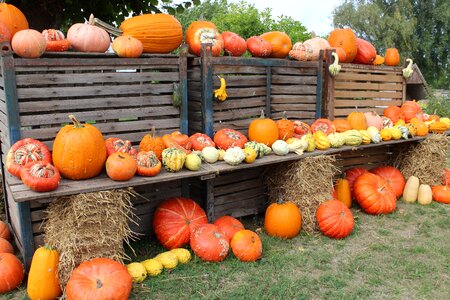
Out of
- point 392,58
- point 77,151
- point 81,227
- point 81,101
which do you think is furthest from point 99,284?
point 392,58

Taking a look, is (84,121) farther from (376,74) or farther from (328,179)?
(376,74)

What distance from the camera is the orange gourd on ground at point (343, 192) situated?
21.2 ft

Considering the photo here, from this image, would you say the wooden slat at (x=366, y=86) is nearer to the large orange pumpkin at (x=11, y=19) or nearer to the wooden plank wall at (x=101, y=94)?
the wooden plank wall at (x=101, y=94)

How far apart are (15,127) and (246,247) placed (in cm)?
261

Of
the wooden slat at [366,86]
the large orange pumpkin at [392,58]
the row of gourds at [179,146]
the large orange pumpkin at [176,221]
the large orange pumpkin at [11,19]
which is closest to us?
the row of gourds at [179,146]

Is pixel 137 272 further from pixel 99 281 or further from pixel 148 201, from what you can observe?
pixel 148 201

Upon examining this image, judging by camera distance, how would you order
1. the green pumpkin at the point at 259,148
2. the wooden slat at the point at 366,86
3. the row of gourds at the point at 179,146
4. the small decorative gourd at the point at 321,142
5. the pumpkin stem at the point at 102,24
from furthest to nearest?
1. the wooden slat at the point at 366,86
2. the small decorative gourd at the point at 321,142
3. the green pumpkin at the point at 259,148
4. the pumpkin stem at the point at 102,24
5. the row of gourds at the point at 179,146

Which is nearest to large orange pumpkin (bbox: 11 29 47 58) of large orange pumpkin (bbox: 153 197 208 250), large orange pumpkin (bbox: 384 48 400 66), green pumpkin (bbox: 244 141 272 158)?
large orange pumpkin (bbox: 153 197 208 250)

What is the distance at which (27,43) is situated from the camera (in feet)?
13.0

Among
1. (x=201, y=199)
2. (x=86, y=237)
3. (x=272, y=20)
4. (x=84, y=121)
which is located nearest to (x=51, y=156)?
(x=84, y=121)

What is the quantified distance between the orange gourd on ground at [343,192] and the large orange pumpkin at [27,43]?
4.52m

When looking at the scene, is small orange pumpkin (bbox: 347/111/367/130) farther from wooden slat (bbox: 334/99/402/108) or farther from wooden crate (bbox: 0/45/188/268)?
wooden crate (bbox: 0/45/188/268)

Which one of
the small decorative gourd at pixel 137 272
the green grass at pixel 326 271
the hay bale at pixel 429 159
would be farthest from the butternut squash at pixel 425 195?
the small decorative gourd at pixel 137 272

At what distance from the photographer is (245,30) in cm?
2094
